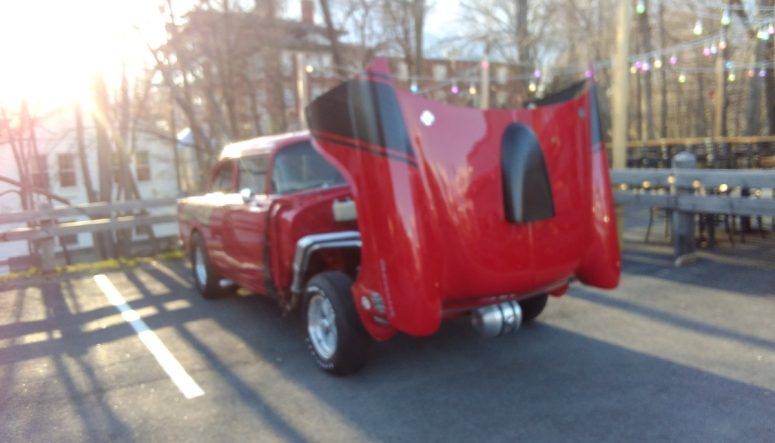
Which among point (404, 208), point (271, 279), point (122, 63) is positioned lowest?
point (271, 279)

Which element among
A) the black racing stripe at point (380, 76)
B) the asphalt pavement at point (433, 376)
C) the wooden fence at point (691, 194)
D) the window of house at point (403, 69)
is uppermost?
the window of house at point (403, 69)

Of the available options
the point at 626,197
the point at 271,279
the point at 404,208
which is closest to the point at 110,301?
the point at 271,279

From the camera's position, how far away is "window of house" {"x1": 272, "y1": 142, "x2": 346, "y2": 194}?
552 cm

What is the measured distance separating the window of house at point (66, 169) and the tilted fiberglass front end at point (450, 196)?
23990mm

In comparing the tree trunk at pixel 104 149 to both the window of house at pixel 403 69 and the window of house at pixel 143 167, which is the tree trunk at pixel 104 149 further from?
the window of house at pixel 143 167

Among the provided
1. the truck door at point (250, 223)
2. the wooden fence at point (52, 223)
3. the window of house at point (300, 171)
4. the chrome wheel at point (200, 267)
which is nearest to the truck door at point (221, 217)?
the truck door at point (250, 223)

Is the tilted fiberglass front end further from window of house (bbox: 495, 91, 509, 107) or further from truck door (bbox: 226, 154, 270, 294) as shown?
window of house (bbox: 495, 91, 509, 107)

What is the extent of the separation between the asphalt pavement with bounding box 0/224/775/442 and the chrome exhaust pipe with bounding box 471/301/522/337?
1.54ft

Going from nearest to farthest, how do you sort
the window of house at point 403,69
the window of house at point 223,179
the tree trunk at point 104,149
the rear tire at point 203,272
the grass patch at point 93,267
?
the window of house at point 223,179, the rear tire at point 203,272, the grass patch at point 93,267, the tree trunk at point 104,149, the window of house at point 403,69

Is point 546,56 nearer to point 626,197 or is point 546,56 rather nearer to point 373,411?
point 626,197

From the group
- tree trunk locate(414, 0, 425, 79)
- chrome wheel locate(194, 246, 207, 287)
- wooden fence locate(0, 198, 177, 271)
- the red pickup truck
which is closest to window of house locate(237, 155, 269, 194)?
the red pickup truck

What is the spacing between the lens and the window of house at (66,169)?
81.9ft

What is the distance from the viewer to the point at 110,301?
23.8ft

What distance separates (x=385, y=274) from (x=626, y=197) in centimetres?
562
